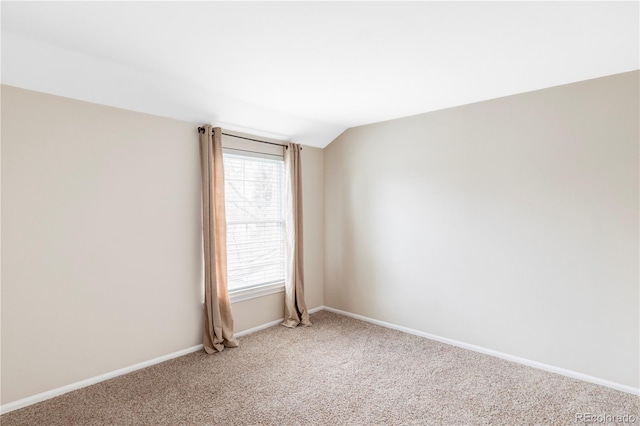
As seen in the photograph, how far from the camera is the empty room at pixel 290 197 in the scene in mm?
2184

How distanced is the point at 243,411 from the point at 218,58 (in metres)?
2.41

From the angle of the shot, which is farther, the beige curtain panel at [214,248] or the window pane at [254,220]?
the window pane at [254,220]

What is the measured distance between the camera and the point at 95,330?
279 cm

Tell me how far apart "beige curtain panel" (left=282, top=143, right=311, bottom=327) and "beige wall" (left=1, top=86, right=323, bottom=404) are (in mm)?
1095

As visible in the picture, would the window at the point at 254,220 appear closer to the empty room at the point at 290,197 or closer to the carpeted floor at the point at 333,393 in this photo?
the empty room at the point at 290,197

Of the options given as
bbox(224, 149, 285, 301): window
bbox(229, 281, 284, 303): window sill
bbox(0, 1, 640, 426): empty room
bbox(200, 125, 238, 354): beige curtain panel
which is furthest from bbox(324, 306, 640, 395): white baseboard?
bbox(200, 125, 238, 354): beige curtain panel

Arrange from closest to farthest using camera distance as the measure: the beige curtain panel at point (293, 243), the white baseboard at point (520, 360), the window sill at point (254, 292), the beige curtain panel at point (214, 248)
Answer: the white baseboard at point (520, 360)
the beige curtain panel at point (214, 248)
the window sill at point (254, 292)
the beige curtain panel at point (293, 243)

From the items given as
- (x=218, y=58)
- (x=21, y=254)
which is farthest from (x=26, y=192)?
(x=218, y=58)

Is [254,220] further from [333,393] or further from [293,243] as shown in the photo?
[333,393]

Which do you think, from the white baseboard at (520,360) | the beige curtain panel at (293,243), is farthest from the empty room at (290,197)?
the beige curtain panel at (293,243)

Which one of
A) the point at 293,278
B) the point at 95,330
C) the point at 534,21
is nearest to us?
the point at 534,21

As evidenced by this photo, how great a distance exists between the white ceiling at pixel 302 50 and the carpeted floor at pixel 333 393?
7.33 ft

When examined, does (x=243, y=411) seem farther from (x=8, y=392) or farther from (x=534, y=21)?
(x=534, y=21)

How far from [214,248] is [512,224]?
2.77 m
